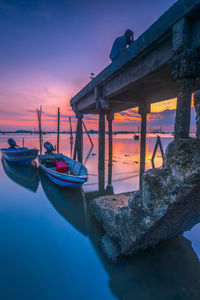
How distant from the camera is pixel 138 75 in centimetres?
521

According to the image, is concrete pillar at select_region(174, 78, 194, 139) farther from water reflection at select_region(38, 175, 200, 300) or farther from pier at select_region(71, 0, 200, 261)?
water reflection at select_region(38, 175, 200, 300)

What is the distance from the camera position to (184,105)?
3201 mm

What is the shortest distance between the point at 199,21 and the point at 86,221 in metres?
6.47

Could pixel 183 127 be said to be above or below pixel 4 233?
above

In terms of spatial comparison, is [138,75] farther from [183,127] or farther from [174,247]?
[174,247]

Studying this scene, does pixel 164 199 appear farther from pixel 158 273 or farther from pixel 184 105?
pixel 184 105

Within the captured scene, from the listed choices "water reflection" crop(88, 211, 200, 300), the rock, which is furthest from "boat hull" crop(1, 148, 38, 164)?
the rock

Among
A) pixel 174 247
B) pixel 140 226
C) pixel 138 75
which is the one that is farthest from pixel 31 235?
pixel 138 75

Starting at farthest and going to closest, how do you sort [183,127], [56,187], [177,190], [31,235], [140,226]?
[56,187] < [31,235] < [183,127] < [140,226] < [177,190]

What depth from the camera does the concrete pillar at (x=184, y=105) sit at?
316cm

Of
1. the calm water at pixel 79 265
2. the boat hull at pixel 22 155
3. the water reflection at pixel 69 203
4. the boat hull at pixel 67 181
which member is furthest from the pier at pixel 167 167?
the boat hull at pixel 22 155

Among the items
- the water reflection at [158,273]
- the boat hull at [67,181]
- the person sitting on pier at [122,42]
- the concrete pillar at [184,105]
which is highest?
the person sitting on pier at [122,42]

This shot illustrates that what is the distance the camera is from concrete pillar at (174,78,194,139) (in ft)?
10.4

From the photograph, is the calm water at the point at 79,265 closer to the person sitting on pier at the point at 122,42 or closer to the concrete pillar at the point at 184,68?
the concrete pillar at the point at 184,68
